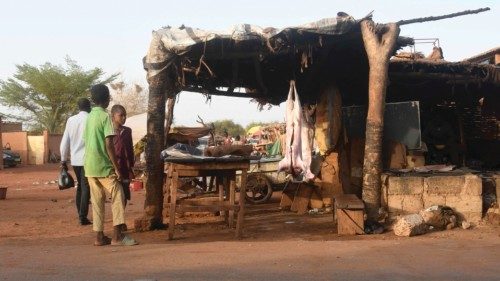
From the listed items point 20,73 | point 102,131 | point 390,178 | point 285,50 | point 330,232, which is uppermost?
point 20,73

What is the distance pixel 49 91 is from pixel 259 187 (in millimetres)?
33381

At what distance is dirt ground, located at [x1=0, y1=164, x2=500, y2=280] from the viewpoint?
499cm

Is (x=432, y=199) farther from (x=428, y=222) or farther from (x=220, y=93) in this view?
(x=220, y=93)

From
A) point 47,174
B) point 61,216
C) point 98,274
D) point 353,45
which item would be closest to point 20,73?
point 47,174

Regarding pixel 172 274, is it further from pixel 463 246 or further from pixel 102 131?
pixel 463 246

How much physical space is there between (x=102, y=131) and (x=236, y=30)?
2449mm

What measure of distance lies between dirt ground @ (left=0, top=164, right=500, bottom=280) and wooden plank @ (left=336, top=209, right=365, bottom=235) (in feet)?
0.52

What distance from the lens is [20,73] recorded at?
4284cm

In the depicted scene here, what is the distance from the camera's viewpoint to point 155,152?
8047mm

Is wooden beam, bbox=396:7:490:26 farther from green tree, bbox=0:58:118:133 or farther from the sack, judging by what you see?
green tree, bbox=0:58:118:133

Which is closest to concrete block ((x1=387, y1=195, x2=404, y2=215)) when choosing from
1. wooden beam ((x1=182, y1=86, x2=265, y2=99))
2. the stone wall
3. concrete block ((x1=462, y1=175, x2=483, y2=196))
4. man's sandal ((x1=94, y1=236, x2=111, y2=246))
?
the stone wall

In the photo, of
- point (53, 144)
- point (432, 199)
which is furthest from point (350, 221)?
point (53, 144)

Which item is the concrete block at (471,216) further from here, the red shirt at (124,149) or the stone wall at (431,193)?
the red shirt at (124,149)

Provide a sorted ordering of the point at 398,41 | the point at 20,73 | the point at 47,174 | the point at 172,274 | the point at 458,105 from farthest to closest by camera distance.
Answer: the point at 20,73 → the point at 47,174 → the point at 458,105 → the point at 398,41 → the point at 172,274
